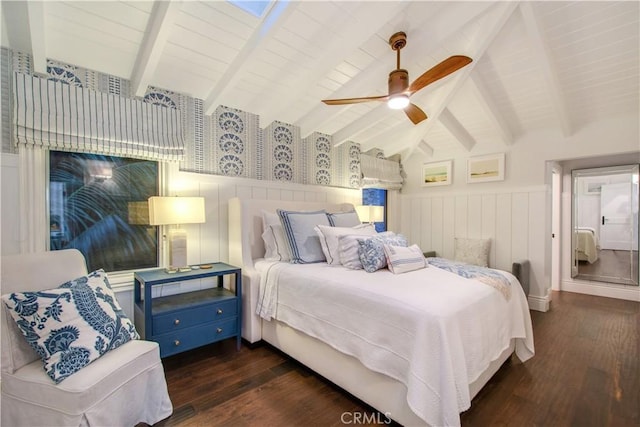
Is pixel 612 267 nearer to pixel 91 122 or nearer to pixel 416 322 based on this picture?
pixel 416 322

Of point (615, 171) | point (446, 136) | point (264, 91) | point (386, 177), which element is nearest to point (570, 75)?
point (446, 136)

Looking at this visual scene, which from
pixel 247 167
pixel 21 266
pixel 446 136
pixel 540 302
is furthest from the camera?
pixel 446 136

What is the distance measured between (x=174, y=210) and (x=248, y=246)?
0.75 m

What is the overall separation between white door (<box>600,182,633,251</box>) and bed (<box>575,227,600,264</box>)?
0.30 feet

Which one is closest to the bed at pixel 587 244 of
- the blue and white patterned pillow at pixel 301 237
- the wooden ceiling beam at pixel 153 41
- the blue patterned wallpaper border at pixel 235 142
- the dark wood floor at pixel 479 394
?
the dark wood floor at pixel 479 394

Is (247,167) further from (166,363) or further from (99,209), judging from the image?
(166,363)

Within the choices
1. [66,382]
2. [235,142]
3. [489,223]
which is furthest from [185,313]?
[489,223]

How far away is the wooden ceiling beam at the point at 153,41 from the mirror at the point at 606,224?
18.8ft

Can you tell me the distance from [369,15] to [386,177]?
9.85 feet

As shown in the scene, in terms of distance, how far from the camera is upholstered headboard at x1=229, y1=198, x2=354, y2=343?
2.58 m

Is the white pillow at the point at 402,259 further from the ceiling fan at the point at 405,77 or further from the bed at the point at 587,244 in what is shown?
the bed at the point at 587,244

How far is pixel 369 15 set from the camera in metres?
2.09

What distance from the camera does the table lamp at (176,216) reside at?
91.8 inches

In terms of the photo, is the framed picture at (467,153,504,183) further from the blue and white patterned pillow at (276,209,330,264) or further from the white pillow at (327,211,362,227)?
the blue and white patterned pillow at (276,209,330,264)
